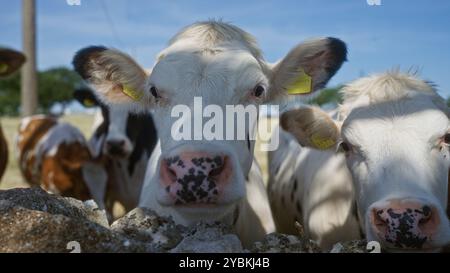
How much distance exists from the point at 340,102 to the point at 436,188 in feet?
3.18

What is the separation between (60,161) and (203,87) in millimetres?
4564

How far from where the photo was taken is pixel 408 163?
249 cm

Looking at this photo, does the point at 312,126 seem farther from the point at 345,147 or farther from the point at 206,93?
the point at 206,93

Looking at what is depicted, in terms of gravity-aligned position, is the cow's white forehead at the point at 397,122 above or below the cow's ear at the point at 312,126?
above

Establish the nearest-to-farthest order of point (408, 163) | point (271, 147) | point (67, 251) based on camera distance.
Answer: point (67, 251) → point (408, 163) → point (271, 147)

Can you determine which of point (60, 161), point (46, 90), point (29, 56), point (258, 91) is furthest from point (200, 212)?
point (46, 90)

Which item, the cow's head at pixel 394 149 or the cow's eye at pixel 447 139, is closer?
the cow's head at pixel 394 149

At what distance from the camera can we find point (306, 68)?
10.4 ft

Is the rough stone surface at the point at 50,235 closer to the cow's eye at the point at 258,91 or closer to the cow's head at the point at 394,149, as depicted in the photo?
the cow's head at the point at 394,149

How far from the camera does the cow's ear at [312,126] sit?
311 centimetres

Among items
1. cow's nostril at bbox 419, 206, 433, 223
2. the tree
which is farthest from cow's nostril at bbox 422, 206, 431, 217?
the tree

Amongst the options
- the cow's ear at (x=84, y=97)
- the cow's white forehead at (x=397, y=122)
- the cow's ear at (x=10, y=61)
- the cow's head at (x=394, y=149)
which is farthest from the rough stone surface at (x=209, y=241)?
the cow's ear at (x=84, y=97)

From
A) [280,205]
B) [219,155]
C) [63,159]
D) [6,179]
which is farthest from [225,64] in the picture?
[6,179]
